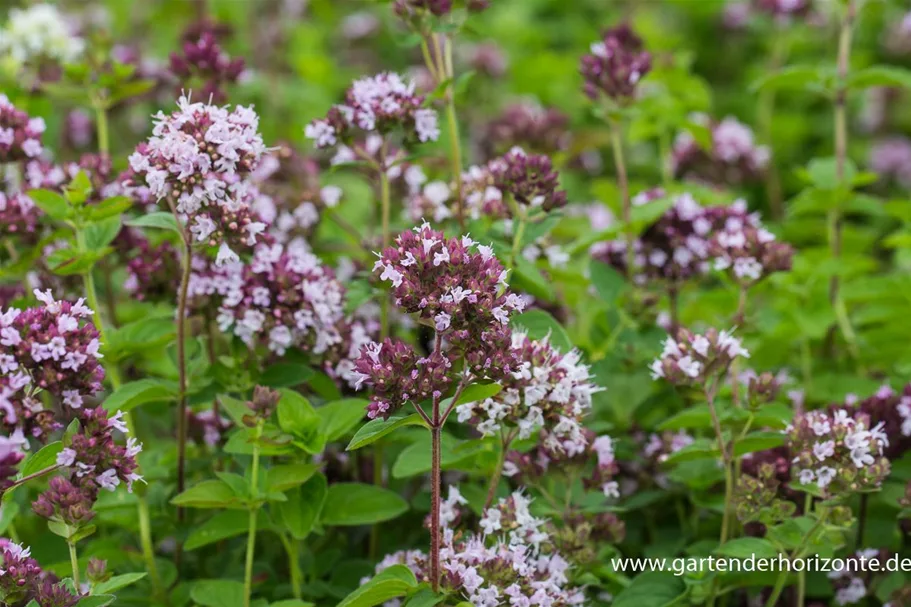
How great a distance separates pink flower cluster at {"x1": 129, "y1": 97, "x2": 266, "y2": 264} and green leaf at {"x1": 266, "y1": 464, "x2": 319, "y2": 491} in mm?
506

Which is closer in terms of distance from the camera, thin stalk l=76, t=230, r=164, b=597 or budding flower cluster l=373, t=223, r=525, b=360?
budding flower cluster l=373, t=223, r=525, b=360

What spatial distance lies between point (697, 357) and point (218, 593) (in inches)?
51.4

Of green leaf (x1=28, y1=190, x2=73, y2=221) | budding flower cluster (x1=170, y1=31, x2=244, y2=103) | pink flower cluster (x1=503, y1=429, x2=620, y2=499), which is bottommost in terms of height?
pink flower cluster (x1=503, y1=429, x2=620, y2=499)

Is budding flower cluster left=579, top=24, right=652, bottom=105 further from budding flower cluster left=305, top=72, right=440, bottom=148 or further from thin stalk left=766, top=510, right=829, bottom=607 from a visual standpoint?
thin stalk left=766, top=510, right=829, bottom=607

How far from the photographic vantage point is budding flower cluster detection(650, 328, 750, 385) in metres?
2.67

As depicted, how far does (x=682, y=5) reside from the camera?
695cm

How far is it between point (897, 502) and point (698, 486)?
1.66 feet

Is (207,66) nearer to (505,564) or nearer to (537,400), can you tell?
(537,400)

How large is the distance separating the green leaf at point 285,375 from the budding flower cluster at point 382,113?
640 mm

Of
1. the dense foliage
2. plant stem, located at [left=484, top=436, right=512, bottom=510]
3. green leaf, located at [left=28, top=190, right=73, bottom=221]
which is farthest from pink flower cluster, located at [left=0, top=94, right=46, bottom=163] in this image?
plant stem, located at [left=484, top=436, right=512, bottom=510]

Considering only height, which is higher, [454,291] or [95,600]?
[454,291]

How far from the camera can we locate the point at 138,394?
8.55 ft

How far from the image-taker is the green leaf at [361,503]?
272cm

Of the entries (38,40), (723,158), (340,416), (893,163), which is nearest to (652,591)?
(340,416)
